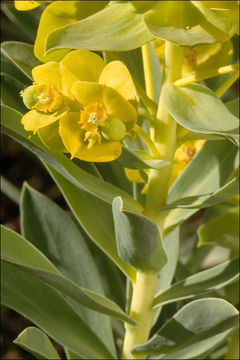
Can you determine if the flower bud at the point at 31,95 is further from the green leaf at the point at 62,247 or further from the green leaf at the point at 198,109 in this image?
the green leaf at the point at 62,247

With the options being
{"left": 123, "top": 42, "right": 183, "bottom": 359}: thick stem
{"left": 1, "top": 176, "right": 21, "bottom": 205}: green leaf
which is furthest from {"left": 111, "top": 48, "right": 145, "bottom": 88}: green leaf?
{"left": 1, "top": 176, "right": 21, "bottom": 205}: green leaf

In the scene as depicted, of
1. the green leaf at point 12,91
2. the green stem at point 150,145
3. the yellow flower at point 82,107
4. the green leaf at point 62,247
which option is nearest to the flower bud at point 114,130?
the yellow flower at point 82,107

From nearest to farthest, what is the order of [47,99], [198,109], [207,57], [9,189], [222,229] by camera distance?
[47,99] → [198,109] → [207,57] → [222,229] → [9,189]

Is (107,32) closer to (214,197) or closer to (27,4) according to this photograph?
(27,4)

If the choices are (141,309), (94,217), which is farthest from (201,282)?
(94,217)

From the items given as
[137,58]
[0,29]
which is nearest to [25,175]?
[0,29]

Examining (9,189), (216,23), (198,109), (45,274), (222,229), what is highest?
(216,23)
